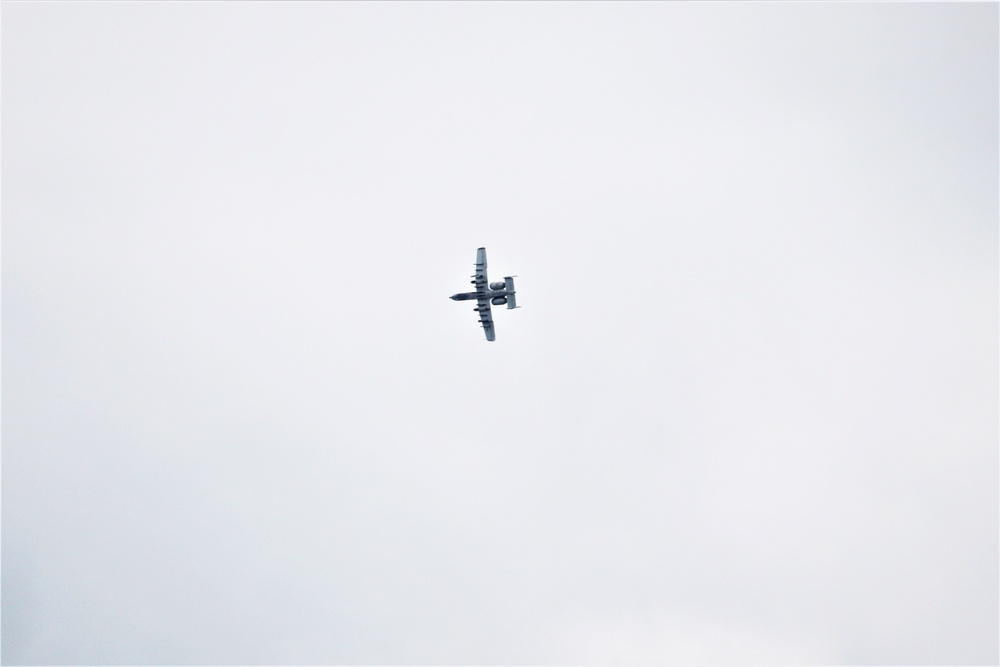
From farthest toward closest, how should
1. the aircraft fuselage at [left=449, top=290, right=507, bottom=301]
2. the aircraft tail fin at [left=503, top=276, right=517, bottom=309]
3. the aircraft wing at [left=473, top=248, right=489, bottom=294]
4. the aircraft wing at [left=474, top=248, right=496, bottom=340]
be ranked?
the aircraft tail fin at [left=503, top=276, right=517, bottom=309] < the aircraft fuselage at [left=449, top=290, right=507, bottom=301] < the aircraft wing at [left=474, top=248, right=496, bottom=340] < the aircraft wing at [left=473, top=248, right=489, bottom=294]

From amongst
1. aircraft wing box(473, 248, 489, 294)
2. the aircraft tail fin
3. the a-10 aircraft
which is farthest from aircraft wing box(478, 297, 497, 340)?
the aircraft tail fin

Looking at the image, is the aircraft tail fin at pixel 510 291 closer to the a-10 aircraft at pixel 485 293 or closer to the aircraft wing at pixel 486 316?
the a-10 aircraft at pixel 485 293

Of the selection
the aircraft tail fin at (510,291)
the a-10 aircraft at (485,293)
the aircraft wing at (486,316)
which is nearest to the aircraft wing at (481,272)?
the a-10 aircraft at (485,293)

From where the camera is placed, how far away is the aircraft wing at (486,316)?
173625 mm

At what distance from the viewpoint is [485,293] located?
172m

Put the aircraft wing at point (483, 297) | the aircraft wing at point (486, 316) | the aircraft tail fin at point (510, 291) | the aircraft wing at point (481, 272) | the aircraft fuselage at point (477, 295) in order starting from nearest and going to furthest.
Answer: the aircraft wing at point (481, 272), the aircraft wing at point (483, 297), the aircraft fuselage at point (477, 295), the aircraft tail fin at point (510, 291), the aircraft wing at point (486, 316)

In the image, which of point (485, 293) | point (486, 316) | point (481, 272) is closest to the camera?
point (481, 272)

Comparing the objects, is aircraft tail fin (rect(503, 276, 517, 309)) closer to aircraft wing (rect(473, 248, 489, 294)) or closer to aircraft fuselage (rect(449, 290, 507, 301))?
aircraft fuselage (rect(449, 290, 507, 301))

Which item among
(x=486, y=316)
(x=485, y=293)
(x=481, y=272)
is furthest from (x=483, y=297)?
(x=481, y=272)

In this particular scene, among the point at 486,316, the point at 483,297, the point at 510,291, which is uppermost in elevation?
the point at 510,291

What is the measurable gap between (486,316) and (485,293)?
210 inches

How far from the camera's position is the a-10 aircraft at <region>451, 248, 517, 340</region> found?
16975 centimetres

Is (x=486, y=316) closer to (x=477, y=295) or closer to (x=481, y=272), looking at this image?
(x=477, y=295)

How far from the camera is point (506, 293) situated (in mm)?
173250
